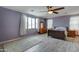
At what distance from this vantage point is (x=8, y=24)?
12.1ft

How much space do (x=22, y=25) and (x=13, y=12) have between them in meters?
0.94

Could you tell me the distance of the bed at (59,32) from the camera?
14.7ft

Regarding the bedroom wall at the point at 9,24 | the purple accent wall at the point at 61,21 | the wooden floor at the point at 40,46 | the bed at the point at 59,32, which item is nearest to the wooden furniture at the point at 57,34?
the bed at the point at 59,32

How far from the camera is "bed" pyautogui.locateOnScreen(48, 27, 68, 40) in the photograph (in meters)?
4.47

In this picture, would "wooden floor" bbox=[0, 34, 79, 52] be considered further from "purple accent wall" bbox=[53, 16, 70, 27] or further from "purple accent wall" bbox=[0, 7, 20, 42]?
"purple accent wall" bbox=[53, 16, 70, 27]

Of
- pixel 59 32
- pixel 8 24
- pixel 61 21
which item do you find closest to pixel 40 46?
pixel 8 24

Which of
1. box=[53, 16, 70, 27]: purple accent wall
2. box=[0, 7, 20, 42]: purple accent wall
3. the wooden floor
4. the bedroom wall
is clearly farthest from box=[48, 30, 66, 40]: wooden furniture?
box=[0, 7, 20, 42]: purple accent wall

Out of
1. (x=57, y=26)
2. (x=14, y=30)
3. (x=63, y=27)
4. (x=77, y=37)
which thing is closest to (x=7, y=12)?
(x=14, y=30)

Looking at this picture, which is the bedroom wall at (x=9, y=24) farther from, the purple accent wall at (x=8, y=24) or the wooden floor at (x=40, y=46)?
the wooden floor at (x=40, y=46)

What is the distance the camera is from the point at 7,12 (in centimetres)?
358

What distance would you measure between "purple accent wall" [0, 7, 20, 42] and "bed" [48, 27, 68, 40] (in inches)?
87.0

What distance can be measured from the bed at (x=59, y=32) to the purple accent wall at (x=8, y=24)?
221cm
